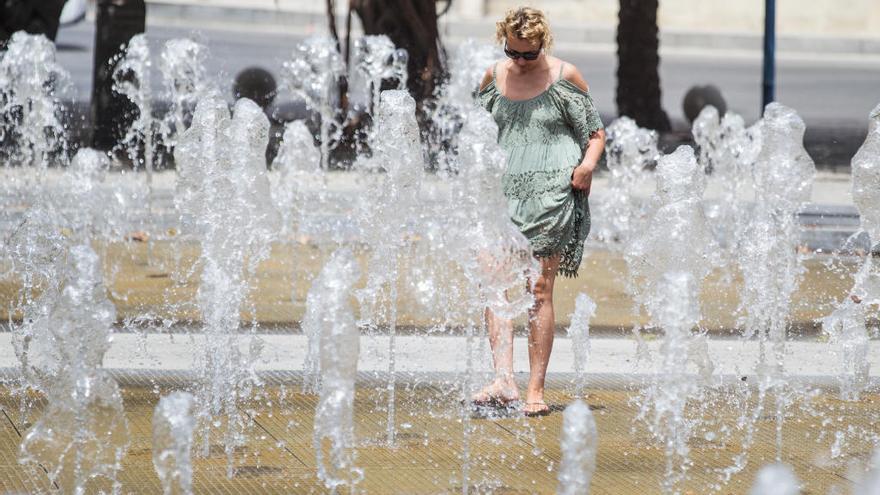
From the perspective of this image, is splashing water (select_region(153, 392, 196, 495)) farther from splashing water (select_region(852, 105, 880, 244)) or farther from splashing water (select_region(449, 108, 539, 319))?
splashing water (select_region(852, 105, 880, 244))

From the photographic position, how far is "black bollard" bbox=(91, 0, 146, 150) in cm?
1551

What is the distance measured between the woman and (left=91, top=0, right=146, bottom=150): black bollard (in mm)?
9985

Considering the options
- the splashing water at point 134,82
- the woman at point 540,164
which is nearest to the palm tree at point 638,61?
the splashing water at point 134,82

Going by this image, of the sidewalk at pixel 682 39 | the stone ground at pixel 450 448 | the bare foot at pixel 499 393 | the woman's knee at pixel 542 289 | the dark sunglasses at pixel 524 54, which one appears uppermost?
the sidewalk at pixel 682 39

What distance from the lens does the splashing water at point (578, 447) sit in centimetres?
425

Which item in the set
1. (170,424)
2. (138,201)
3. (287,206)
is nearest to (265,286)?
(287,206)

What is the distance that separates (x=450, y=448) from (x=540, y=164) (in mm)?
1192

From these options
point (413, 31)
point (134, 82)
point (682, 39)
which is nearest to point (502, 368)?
point (413, 31)

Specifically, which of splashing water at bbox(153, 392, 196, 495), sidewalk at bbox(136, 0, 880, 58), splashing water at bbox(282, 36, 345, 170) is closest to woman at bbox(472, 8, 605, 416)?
splashing water at bbox(153, 392, 196, 495)

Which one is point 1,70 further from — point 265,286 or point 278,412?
point 278,412

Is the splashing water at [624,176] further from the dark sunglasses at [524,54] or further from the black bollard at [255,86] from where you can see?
the dark sunglasses at [524,54]

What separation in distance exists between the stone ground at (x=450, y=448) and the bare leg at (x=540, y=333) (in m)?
0.11

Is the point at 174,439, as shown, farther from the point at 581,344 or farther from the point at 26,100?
the point at 26,100

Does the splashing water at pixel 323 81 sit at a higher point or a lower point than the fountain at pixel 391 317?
higher
